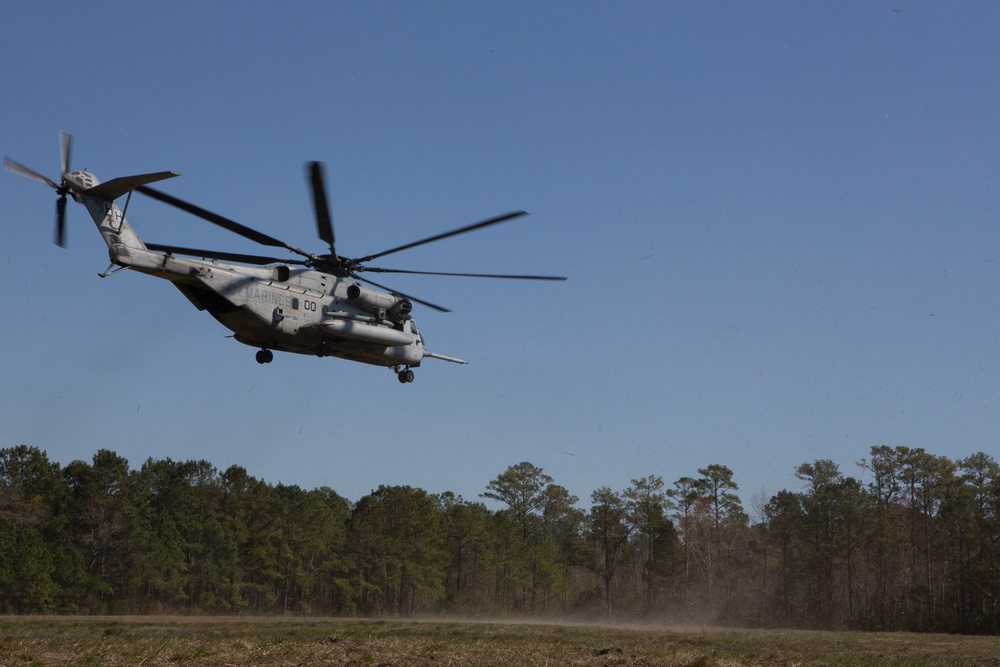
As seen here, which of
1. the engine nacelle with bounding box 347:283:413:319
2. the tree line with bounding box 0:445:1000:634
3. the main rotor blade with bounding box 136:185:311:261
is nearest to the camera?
the main rotor blade with bounding box 136:185:311:261

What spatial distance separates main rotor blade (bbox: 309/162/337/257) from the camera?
89.6 ft

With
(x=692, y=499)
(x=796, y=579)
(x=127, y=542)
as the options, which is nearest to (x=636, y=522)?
(x=692, y=499)

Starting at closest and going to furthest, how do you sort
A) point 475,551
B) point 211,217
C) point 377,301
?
point 211,217, point 377,301, point 475,551

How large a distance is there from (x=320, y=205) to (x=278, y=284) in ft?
10.7

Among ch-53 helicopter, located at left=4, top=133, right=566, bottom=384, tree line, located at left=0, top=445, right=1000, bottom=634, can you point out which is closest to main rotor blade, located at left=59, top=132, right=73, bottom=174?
ch-53 helicopter, located at left=4, top=133, right=566, bottom=384

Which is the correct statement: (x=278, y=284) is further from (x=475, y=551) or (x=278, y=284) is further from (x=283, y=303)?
(x=475, y=551)

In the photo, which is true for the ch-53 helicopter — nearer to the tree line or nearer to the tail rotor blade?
the tail rotor blade

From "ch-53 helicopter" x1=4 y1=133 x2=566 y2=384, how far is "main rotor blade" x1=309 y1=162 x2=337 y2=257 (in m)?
0.03

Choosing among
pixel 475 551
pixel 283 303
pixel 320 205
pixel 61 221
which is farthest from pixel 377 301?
pixel 475 551

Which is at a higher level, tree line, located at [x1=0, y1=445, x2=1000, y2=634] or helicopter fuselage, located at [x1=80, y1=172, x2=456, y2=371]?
helicopter fuselage, located at [x1=80, y1=172, x2=456, y2=371]

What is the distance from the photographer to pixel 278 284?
1212 inches

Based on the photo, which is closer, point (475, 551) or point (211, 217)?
point (211, 217)

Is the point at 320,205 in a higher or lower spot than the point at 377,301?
higher

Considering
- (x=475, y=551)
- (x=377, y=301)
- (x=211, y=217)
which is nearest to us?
(x=211, y=217)
